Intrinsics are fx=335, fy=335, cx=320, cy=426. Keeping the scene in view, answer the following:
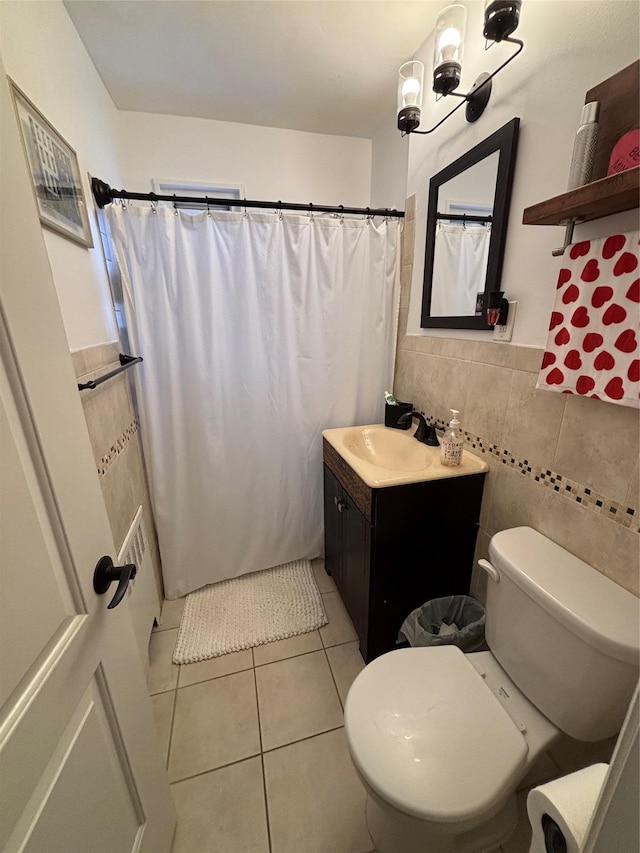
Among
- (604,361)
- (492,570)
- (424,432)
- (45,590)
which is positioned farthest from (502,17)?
(45,590)

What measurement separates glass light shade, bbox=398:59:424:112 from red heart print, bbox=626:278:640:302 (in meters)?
1.05

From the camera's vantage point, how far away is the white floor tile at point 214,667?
1451mm

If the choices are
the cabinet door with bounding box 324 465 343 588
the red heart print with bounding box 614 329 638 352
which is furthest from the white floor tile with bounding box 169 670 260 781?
the red heart print with bounding box 614 329 638 352

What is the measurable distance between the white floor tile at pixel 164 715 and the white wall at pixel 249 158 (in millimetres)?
2462

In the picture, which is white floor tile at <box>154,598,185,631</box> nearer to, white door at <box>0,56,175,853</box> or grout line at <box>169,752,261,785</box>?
grout line at <box>169,752,261,785</box>

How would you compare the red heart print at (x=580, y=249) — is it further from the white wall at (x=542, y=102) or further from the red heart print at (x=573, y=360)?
the red heart print at (x=573, y=360)

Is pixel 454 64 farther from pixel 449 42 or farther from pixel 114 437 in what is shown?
pixel 114 437

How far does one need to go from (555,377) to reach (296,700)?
1.52m

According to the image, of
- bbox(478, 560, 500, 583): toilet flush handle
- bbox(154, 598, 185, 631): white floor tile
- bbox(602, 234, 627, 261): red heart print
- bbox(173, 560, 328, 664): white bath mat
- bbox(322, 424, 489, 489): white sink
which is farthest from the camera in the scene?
bbox(154, 598, 185, 631): white floor tile

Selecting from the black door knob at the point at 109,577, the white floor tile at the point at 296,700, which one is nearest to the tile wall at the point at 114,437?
the black door knob at the point at 109,577

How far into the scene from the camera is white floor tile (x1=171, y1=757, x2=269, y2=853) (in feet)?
3.26

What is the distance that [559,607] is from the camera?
794 mm

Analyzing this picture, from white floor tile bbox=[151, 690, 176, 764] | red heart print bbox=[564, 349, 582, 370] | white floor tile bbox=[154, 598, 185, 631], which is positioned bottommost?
white floor tile bbox=[154, 598, 185, 631]

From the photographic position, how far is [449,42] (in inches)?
41.4
